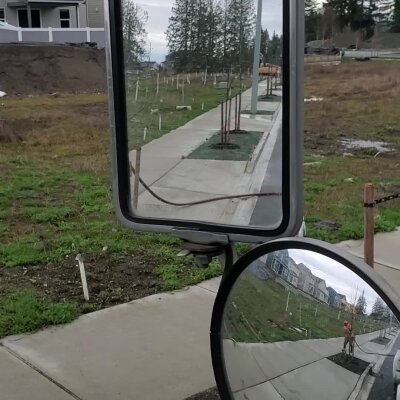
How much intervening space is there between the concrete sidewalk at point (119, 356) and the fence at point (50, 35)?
3155 cm

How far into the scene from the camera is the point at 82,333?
3.77m

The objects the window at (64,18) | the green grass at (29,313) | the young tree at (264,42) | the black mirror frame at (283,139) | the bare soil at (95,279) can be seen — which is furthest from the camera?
the window at (64,18)

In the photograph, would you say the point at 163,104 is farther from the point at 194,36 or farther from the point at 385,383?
the point at 385,383

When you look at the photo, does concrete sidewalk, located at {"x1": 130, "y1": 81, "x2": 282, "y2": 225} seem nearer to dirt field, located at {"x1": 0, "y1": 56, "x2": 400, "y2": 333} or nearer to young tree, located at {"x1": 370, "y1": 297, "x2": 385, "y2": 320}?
young tree, located at {"x1": 370, "y1": 297, "x2": 385, "y2": 320}

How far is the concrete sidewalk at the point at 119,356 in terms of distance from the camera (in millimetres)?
3160

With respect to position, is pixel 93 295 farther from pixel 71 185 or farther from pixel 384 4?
pixel 71 185

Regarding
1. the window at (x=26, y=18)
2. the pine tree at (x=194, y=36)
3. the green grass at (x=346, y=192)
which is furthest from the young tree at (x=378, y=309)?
the window at (x=26, y=18)

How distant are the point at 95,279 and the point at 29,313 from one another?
739 mm

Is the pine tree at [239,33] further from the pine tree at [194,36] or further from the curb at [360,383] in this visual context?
the curb at [360,383]

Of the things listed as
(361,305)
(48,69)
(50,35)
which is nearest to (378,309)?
(361,305)

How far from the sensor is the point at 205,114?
2410 mm

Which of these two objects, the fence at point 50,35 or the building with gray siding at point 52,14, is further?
the building with gray siding at point 52,14

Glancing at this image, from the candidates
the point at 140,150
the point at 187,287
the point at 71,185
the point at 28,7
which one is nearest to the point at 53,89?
the point at 28,7

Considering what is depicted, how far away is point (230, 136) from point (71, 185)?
5979 millimetres
